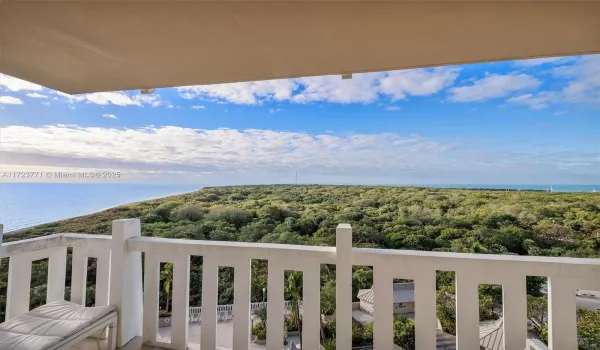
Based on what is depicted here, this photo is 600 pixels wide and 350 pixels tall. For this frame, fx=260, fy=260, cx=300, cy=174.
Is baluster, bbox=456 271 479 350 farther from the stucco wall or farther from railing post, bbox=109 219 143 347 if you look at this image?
railing post, bbox=109 219 143 347

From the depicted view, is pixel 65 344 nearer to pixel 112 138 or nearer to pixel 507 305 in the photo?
pixel 507 305

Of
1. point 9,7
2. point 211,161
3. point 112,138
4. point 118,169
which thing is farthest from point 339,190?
point 112,138

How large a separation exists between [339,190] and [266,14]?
129 inches

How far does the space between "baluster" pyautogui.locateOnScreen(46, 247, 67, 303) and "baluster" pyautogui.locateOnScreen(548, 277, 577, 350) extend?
10.7 feet

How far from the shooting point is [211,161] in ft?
16.8

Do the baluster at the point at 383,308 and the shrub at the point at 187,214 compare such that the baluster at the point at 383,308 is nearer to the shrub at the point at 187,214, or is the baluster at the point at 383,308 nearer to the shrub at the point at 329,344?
the shrub at the point at 329,344

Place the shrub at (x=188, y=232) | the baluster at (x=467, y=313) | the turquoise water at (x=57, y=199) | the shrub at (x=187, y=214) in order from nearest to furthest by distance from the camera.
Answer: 1. the baluster at (x=467, y=313)
2. the turquoise water at (x=57, y=199)
3. the shrub at (x=188, y=232)
4. the shrub at (x=187, y=214)

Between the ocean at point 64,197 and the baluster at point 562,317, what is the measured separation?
200 centimetres

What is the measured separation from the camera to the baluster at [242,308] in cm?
170

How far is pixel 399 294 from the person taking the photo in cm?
159

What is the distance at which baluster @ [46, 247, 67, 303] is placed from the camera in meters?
2.00

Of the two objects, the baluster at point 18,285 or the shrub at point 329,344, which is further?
the baluster at point 18,285

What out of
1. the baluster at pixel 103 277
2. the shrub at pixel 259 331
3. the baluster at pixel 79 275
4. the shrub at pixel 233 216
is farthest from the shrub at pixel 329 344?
the shrub at pixel 233 216

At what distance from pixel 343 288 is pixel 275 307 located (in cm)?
47
